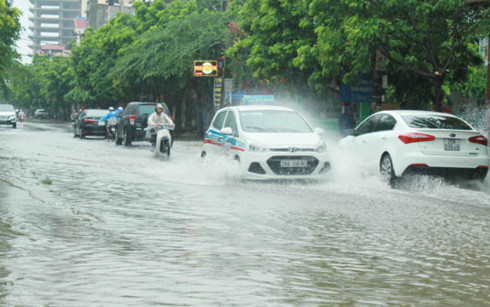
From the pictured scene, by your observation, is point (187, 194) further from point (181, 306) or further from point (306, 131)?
point (181, 306)

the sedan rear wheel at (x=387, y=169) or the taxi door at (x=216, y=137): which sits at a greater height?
the taxi door at (x=216, y=137)

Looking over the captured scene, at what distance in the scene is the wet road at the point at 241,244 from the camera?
5832 mm

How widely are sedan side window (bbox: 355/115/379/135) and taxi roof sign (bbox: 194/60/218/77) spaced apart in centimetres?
2153

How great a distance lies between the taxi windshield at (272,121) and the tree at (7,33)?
75.2 ft

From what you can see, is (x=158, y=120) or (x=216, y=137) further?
Answer: (x=158, y=120)

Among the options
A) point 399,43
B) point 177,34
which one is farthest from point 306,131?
point 177,34

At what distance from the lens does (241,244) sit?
8094 mm

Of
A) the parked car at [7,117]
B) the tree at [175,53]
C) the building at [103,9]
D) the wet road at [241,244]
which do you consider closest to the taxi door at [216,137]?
the wet road at [241,244]

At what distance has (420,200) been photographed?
12906 mm

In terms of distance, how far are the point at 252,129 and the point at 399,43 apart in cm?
1042

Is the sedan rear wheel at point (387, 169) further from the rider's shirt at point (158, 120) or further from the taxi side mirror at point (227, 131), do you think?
the rider's shirt at point (158, 120)

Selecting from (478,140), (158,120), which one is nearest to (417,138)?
(478,140)

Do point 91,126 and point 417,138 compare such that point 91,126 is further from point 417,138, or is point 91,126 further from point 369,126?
point 417,138

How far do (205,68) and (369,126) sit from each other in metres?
22.2
